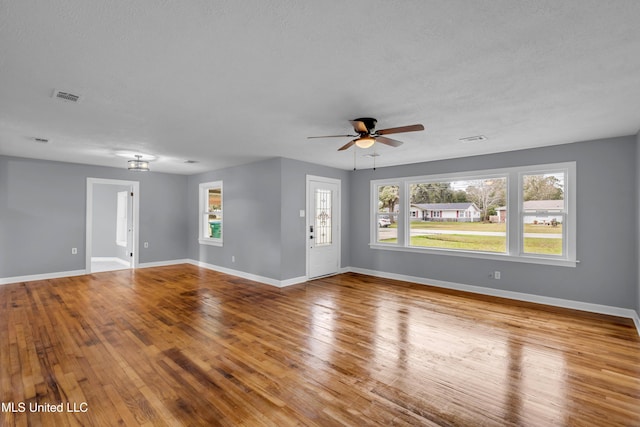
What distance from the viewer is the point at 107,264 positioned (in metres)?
8.11

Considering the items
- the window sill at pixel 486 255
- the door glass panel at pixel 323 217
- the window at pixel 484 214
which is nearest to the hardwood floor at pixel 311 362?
the window sill at pixel 486 255

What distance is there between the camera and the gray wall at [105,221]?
28.7 feet

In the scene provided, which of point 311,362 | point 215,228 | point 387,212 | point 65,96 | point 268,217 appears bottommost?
point 311,362

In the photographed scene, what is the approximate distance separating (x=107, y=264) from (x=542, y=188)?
32.7ft

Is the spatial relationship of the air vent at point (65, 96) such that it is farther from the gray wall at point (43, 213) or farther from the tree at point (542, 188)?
the tree at point (542, 188)

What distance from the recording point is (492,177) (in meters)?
5.34

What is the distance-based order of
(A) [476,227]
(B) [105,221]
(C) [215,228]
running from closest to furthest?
(A) [476,227] < (C) [215,228] < (B) [105,221]

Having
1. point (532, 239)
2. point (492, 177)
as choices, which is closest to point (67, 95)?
point (492, 177)

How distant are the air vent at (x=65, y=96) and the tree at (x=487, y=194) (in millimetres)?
5889

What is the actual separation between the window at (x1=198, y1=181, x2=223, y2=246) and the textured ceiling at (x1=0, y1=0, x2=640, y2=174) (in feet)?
12.4

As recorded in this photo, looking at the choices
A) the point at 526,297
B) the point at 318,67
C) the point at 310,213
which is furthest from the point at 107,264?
the point at 526,297

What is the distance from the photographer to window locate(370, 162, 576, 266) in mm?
4676

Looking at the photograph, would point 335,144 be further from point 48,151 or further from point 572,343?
point 48,151

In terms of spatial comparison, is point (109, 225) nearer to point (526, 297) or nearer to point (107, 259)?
point (107, 259)
